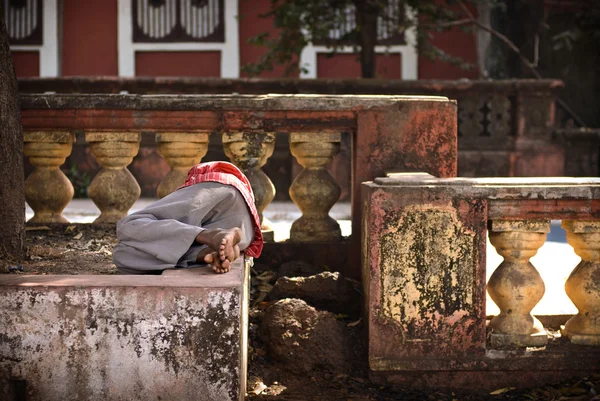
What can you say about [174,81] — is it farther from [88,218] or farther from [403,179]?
[403,179]

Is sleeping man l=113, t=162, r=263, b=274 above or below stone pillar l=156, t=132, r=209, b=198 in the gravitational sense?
below

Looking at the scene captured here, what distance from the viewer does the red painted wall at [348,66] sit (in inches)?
511

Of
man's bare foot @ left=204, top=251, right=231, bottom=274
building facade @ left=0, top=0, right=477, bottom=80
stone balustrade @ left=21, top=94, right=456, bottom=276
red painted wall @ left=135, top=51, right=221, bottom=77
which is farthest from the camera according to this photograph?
red painted wall @ left=135, top=51, right=221, bottom=77

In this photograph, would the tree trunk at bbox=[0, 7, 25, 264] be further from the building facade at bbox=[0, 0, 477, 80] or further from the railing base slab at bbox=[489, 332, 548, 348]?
the building facade at bbox=[0, 0, 477, 80]

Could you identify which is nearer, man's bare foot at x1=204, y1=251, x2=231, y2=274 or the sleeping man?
man's bare foot at x1=204, y1=251, x2=231, y2=274

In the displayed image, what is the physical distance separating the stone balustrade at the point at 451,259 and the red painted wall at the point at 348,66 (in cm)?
986

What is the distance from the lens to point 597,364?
3389 mm

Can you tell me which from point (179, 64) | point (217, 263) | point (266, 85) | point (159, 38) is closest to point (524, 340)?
point (217, 263)

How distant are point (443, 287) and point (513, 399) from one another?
59 cm

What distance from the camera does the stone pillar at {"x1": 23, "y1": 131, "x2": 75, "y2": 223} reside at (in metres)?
4.10

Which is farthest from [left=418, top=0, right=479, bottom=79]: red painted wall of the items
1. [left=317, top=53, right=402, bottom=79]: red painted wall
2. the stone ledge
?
the stone ledge

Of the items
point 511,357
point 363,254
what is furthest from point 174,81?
point 511,357

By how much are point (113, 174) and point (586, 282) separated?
8.12 ft

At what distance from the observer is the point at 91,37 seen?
13422 millimetres
